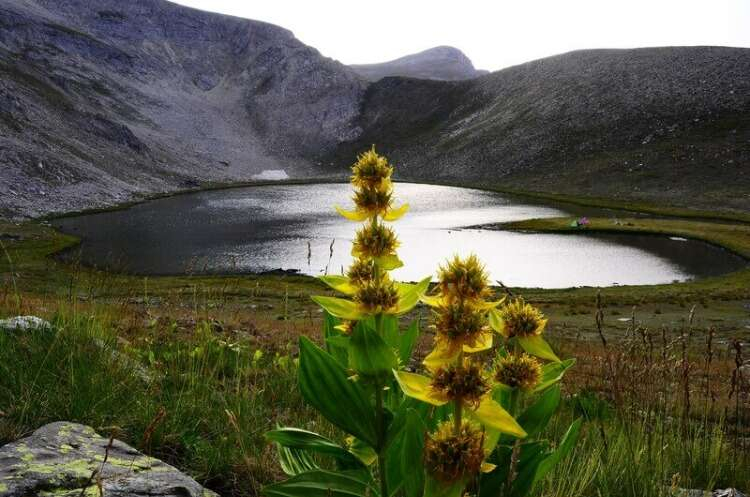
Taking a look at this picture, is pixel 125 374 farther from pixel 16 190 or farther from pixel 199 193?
pixel 199 193

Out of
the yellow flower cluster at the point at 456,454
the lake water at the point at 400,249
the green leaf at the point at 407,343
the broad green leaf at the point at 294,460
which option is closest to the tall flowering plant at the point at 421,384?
the yellow flower cluster at the point at 456,454

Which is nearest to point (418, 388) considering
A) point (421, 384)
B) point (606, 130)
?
point (421, 384)

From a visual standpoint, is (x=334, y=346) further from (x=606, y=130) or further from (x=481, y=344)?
(x=606, y=130)

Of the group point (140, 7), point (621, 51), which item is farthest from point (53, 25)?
point (621, 51)

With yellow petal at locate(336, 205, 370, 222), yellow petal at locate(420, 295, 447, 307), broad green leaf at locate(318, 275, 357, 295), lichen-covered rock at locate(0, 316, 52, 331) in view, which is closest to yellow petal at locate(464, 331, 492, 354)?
yellow petal at locate(420, 295, 447, 307)

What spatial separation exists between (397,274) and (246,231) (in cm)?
2397

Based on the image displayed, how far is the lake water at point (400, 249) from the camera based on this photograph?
137 feet

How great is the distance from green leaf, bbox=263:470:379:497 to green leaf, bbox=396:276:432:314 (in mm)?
695

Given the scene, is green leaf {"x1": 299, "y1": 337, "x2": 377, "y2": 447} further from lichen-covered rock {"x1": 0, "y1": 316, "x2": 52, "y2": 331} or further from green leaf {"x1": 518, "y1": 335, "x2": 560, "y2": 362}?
lichen-covered rock {"x1": 0, "y1": 316, "x2": 52, "y2": 331}

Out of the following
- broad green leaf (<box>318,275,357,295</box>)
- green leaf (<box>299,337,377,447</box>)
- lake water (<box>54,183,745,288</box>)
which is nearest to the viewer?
green leaf (<box>299,337,377,447</box>)

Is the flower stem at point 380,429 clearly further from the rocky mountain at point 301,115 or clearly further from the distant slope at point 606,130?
the distant slope at point 606,130

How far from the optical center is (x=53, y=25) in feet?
467

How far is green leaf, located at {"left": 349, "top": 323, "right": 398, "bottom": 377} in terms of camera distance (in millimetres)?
1829

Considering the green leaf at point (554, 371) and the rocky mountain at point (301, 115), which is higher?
the rocky mountain at point (301, 115)
